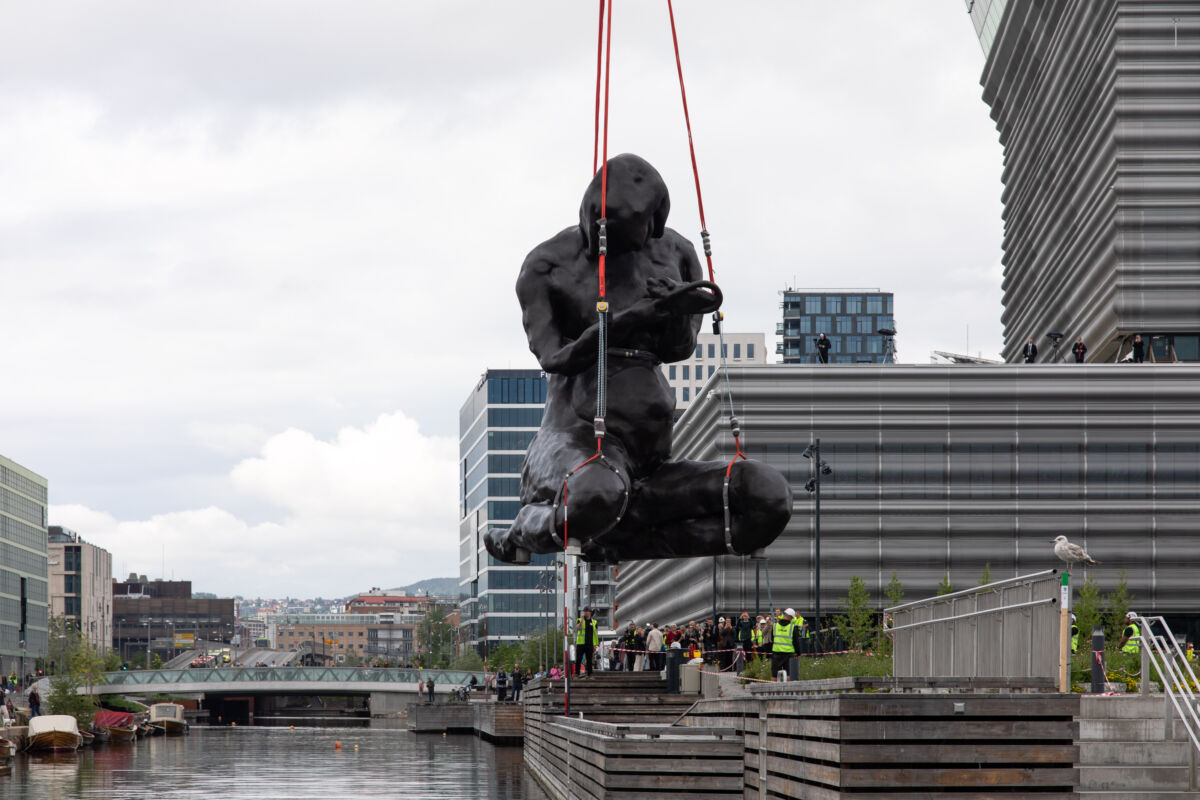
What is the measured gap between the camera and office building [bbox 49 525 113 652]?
172000mm

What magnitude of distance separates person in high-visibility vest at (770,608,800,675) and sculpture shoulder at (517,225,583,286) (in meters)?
20.4

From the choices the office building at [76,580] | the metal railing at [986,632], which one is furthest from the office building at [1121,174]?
the office building at [76,580]

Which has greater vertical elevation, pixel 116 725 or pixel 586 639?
pixel 586 639

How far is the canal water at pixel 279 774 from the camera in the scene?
2738 centimetres

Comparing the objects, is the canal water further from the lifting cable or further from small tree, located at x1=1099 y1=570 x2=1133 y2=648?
small tree, located at x1=1099 y1=570 x2=1133 y2=648

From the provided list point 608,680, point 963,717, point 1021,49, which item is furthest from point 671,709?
point 1021,49

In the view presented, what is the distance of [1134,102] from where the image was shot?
7606cm

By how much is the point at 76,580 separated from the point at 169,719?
9525 centimetres

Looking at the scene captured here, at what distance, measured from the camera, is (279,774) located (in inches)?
1387

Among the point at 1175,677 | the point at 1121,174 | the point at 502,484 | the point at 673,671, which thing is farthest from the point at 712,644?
the point at 502,484

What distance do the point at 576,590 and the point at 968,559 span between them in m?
76.2

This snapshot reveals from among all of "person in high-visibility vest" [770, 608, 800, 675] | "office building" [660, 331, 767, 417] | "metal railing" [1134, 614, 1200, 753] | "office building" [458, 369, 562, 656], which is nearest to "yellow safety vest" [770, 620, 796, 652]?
"person in high-visibility vest" [770, 608, 800, 675]

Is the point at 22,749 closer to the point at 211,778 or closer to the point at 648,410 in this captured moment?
the point at 211,778

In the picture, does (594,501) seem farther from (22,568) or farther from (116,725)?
(22,568)
